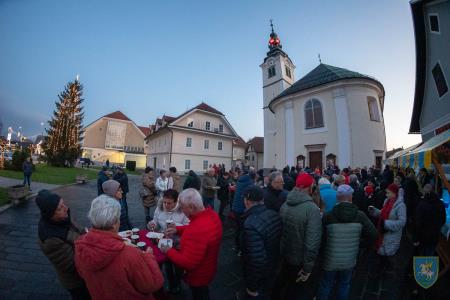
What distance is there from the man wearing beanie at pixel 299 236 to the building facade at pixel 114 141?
167 ft

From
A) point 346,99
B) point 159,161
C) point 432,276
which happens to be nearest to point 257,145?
point 159,161

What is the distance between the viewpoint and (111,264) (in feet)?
5.14

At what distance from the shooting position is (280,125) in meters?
22.1

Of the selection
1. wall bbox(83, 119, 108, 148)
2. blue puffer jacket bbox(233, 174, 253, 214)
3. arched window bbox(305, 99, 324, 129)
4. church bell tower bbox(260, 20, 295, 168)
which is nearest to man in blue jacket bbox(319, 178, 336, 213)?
blue puffer jacket bbox(233, 174, 253, 214)

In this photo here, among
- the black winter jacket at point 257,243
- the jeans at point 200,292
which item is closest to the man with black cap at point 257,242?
the black winter jacket at point 257,243

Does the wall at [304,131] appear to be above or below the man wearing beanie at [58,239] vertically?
above

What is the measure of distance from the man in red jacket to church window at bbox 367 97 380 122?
2108 centimetres

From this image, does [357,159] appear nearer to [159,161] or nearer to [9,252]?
[9,252]

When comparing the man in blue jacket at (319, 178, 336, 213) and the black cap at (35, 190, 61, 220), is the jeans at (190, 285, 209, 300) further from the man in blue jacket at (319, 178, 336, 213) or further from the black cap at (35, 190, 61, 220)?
the man in blue jacket at (319, 178, 336, 213)

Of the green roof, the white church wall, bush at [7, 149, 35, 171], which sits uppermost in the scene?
the green roof

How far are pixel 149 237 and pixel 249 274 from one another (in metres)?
1.47

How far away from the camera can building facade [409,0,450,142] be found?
30.9ft

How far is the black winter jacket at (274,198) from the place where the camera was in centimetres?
395

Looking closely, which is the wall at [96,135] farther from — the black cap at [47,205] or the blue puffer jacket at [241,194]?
the black cap at [47,205]
